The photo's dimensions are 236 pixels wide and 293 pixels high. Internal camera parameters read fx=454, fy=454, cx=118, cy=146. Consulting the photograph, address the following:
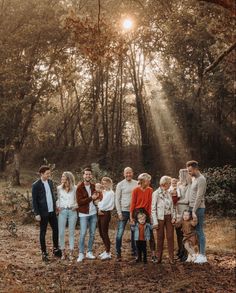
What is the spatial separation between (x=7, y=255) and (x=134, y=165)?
877 inches

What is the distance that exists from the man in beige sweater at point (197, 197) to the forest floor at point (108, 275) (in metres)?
0.50

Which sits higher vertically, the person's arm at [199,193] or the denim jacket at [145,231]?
the person's arm at [199,193]

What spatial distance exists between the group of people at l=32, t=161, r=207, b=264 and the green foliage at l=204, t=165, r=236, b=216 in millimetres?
10591

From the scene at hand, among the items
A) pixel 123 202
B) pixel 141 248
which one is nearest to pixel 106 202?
pixel 123 202

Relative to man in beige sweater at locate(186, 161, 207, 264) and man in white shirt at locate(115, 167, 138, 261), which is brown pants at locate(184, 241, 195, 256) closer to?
man in beige sweater at locate(186, 161, 207, 264)

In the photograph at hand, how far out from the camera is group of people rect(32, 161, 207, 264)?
30.8 feet

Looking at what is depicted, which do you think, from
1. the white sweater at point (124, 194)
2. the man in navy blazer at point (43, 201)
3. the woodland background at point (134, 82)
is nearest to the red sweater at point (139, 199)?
the white sweater at point (124, 194)

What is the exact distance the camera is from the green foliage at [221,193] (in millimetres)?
20328

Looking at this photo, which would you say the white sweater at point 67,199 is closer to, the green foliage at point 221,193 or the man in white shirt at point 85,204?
the man in white shirt at point 85,204

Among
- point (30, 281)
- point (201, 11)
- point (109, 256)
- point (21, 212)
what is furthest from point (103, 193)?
point (21, 212)

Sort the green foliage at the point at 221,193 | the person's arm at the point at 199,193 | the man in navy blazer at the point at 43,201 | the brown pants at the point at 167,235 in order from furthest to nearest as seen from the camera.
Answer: the green foliage at the point at 221,193 → the man in navy blazer at the point at 43,201 → the brown pants at the point at 167,235 → the person's arm at the point at 199,193

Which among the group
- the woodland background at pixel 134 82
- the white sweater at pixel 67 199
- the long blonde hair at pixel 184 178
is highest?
the woodland background at pixel 134 82

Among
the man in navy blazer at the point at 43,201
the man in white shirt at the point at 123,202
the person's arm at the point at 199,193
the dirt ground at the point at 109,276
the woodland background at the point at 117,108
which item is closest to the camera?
the dirt ground at the point at 109,276

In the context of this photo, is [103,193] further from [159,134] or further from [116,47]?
[159,134]
